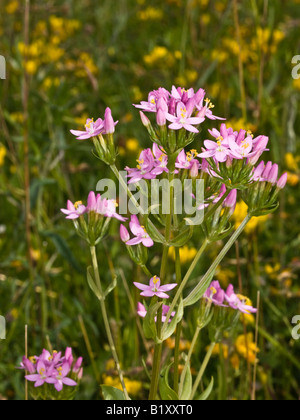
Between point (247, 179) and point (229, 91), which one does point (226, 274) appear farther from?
point (229, 91)

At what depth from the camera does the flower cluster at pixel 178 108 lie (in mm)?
1129

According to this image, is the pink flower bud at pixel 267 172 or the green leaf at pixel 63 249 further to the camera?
the green leaf at pixel 63 249

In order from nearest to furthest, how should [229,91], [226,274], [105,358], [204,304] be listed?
[204,304] < [105,358] < [226,274] < [229,91]

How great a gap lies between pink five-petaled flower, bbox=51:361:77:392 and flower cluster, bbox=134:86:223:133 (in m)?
0.65

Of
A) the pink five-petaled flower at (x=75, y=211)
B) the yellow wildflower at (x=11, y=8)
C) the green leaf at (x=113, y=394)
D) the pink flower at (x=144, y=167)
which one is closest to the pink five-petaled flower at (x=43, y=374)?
the green leaf at (x=113, y=394)

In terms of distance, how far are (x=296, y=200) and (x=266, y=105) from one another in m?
0.48

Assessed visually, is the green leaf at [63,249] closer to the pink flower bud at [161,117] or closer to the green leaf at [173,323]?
the green leaf at [173,323]

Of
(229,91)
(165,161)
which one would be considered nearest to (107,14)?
(229,91)

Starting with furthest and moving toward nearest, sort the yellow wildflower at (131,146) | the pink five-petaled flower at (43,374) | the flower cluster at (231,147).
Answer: the yellow wildflower at (131,146), the pink five-petaled flower at (43,374), the flower cluster at (231,147)

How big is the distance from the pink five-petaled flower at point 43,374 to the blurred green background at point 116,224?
1.28 feet

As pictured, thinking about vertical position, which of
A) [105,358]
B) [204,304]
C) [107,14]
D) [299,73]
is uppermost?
[107,14]

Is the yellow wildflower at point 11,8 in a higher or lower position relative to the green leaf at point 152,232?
higher

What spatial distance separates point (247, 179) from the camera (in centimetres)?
117

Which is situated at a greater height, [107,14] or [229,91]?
[107,14]
